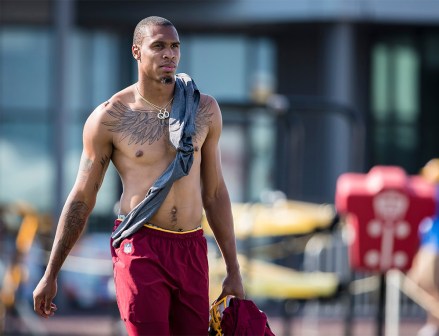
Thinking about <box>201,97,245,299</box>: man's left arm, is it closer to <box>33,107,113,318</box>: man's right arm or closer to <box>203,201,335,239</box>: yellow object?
<box>33,107,113,318</box>: man's right arm

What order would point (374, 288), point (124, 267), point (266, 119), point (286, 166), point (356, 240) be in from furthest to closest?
point (266, 119) → point (374, 288) → point (286, 166) → point (356, 240) → point (124, 267)

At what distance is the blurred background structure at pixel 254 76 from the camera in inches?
680

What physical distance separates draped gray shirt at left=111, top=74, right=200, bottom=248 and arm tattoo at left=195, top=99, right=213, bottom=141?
48mm

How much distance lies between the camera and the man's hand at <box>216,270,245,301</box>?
5438 millimetres

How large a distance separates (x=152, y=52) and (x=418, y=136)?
46.0ft

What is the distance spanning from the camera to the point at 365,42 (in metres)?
18.5

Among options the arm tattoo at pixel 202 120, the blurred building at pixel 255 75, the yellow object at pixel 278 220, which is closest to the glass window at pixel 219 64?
the blurred building at pixel 255 75

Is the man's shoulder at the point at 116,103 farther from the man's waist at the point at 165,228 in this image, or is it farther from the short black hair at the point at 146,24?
the man's waist at the point at 165,228

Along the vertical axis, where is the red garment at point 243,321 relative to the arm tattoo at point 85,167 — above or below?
below

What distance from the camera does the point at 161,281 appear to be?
5086 millimetres

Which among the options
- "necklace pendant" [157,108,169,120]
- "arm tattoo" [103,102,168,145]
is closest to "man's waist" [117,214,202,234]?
"arm tattoo" [103,102,168,145]

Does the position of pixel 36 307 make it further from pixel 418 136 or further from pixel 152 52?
pixel 418 136

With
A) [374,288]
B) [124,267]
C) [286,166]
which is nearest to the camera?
[124,267]

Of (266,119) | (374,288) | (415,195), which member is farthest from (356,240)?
(266,119)
